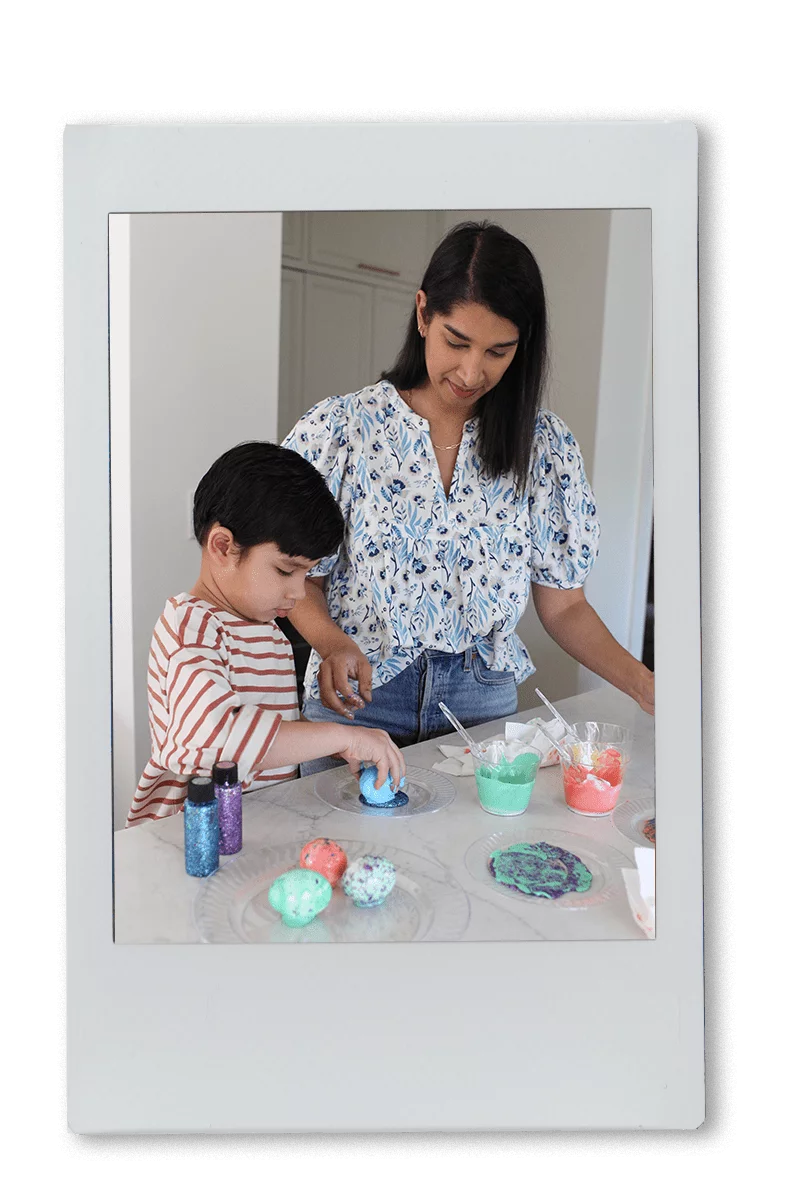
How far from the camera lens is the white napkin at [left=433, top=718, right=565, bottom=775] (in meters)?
1.22

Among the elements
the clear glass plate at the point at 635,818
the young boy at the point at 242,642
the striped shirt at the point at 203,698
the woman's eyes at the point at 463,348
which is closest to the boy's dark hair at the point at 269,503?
the young boy at the point at 242,642

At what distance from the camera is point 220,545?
1.17 meters

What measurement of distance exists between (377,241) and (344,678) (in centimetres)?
52

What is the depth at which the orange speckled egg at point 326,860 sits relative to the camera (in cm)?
115

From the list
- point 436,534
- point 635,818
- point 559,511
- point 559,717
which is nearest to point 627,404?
point 559,511

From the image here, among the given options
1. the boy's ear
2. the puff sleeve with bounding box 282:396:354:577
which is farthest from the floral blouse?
the boy's ear

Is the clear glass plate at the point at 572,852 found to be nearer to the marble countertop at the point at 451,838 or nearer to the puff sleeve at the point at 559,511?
the marble countertop at the point at 451,838

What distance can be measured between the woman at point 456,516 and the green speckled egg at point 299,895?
21cm

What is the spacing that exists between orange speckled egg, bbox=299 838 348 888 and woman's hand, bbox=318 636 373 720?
0.17 metres

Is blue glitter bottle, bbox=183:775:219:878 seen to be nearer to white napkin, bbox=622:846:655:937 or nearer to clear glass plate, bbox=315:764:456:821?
clear glass plate, bbox=315:764:456:821

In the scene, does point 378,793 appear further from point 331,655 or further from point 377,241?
point 377,241
